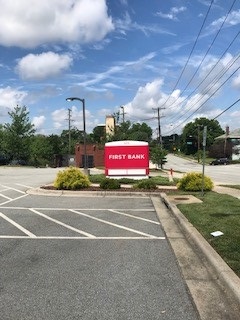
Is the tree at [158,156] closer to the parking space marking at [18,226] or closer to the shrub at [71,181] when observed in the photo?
the shrub at [71,181]

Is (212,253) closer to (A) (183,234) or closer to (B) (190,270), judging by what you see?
(B) (190,270)

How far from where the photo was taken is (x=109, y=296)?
5.73 meters

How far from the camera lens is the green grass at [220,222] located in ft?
24.9

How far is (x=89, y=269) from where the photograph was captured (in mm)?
7098

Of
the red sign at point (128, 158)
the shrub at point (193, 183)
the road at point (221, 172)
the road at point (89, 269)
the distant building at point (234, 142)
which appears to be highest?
the distant building at point (234, 142)

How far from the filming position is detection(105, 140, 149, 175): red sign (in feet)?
92.1

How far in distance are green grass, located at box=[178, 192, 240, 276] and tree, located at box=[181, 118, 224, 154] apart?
120 m

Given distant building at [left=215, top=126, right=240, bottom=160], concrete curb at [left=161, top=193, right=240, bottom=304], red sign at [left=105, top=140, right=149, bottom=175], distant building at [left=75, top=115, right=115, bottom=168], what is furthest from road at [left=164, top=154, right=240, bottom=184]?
distant building at [left=215, top=126, right=240, bottom=160]

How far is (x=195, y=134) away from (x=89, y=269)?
144 metres

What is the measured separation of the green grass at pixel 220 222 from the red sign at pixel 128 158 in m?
11.4

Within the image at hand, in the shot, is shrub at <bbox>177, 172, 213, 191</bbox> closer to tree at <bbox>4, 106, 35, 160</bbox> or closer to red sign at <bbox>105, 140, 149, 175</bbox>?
red sign at <bbox>105, 140, 149, 175</bbox>

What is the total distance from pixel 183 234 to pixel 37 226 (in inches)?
152

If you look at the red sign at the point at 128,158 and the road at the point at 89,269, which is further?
the red sign at the point at 128,158

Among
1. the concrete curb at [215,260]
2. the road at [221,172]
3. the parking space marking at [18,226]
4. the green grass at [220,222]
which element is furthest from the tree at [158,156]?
the concrete curb at [215,260]
